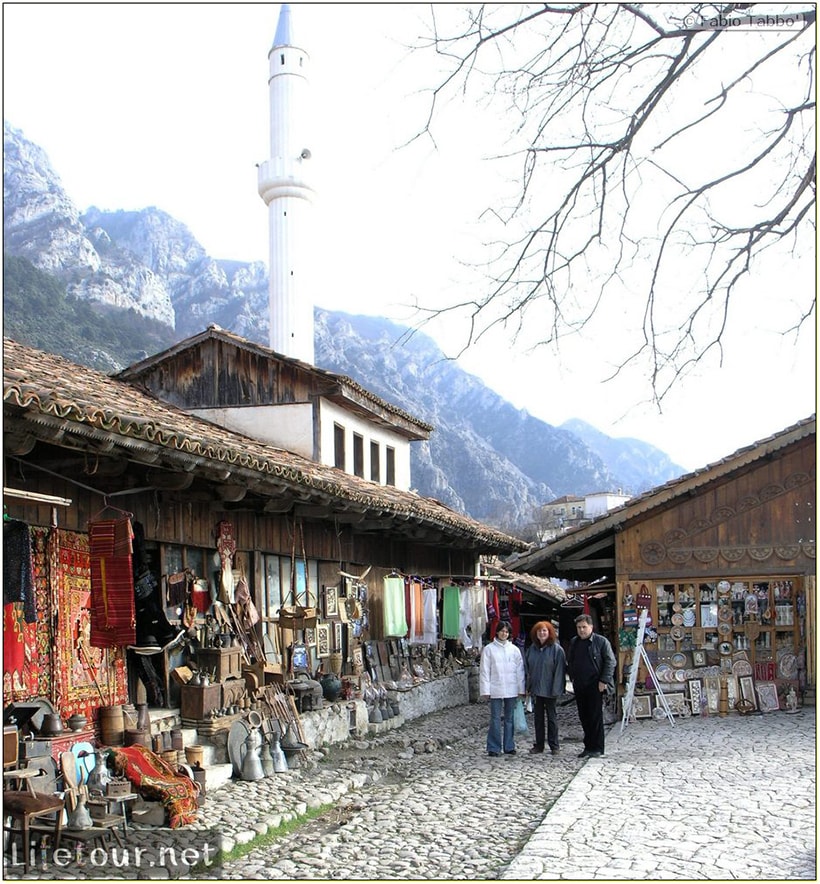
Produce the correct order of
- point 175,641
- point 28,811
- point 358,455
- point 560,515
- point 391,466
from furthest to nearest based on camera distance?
point 560,515 < point 391,466 < point 358,455 < point 175,641 < point 28,811

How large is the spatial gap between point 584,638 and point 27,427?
22.8 ft

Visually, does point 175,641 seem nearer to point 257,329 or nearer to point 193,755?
point 193,755

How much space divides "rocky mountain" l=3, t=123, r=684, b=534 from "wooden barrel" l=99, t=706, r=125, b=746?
44090 millimetres

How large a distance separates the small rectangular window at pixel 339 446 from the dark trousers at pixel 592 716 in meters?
8.09

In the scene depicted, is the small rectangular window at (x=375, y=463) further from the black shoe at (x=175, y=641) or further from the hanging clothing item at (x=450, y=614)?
the black shoe at (x=175, y=641)

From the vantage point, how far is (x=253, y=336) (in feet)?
272

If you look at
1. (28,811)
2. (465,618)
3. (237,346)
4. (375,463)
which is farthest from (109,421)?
(465,618)

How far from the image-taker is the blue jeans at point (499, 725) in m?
11.2

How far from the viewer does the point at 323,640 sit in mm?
13172

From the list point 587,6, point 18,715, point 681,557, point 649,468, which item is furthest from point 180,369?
point 649,468

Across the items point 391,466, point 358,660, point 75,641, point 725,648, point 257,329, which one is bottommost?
point 358,660

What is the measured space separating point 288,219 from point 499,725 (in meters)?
21.3

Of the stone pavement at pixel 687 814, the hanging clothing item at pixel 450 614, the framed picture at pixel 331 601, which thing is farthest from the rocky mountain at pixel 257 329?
the stone pavement at pixel 687 814

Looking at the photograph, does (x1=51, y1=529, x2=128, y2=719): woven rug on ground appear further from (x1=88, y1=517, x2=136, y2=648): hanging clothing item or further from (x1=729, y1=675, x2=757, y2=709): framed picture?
(x1=729, y1=675, x2=757, y2=709): framed picture
